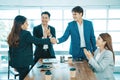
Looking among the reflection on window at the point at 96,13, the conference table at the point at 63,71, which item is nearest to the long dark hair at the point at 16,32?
the conference table at the point at 63,71

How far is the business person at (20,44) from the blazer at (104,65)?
34.3 inches

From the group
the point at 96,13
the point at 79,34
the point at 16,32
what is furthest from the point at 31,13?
the point at 16,32

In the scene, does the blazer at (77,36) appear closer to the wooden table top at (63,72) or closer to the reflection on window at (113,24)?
the wooden table top at (63,72)

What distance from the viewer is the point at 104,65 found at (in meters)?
3.08

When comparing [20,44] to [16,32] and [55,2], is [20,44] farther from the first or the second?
[55,2]

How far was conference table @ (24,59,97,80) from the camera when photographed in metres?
2.83

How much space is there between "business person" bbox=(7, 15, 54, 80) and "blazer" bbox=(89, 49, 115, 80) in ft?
2.86

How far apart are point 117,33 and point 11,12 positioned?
110 inches

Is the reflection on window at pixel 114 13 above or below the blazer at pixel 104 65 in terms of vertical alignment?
above

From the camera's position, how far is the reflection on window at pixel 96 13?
645 cm

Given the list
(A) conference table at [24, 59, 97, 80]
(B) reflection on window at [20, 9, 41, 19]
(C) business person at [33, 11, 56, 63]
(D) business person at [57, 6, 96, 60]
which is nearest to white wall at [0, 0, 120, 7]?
(B) reflection on window at [20, 9, 41, 19]

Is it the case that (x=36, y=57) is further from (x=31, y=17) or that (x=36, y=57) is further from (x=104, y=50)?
(x=31, y=17)

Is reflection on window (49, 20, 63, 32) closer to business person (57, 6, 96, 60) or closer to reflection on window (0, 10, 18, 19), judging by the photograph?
reflection on window (0, 10, 18, 19)

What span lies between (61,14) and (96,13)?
35.3 inches
